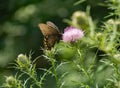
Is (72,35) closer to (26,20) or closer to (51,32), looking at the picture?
(51,32)

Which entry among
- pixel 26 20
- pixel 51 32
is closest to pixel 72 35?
pixel 51 32

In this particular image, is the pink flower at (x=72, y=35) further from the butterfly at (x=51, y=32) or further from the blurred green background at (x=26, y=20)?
the blurred green background at (x=26, y=20)

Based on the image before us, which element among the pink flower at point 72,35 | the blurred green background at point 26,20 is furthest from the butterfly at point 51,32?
the blurred green background at point 26,20

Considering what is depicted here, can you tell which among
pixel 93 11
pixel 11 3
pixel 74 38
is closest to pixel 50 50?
pixel 74 38

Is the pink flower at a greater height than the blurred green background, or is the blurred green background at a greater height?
the pink flower

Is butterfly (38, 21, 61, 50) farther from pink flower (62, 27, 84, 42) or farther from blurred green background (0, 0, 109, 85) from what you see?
blurred green background (0, 0, 109, 85)

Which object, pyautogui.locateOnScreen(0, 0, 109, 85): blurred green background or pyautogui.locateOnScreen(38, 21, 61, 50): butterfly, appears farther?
pyautogui.locateOnScreen(0, 0, 109, 85): blurred green background

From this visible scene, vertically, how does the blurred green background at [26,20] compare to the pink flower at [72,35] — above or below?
below

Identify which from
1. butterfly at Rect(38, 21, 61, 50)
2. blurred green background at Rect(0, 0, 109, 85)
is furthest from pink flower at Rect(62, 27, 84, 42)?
blurred green background at Rect(0, 0, 109, 85)
